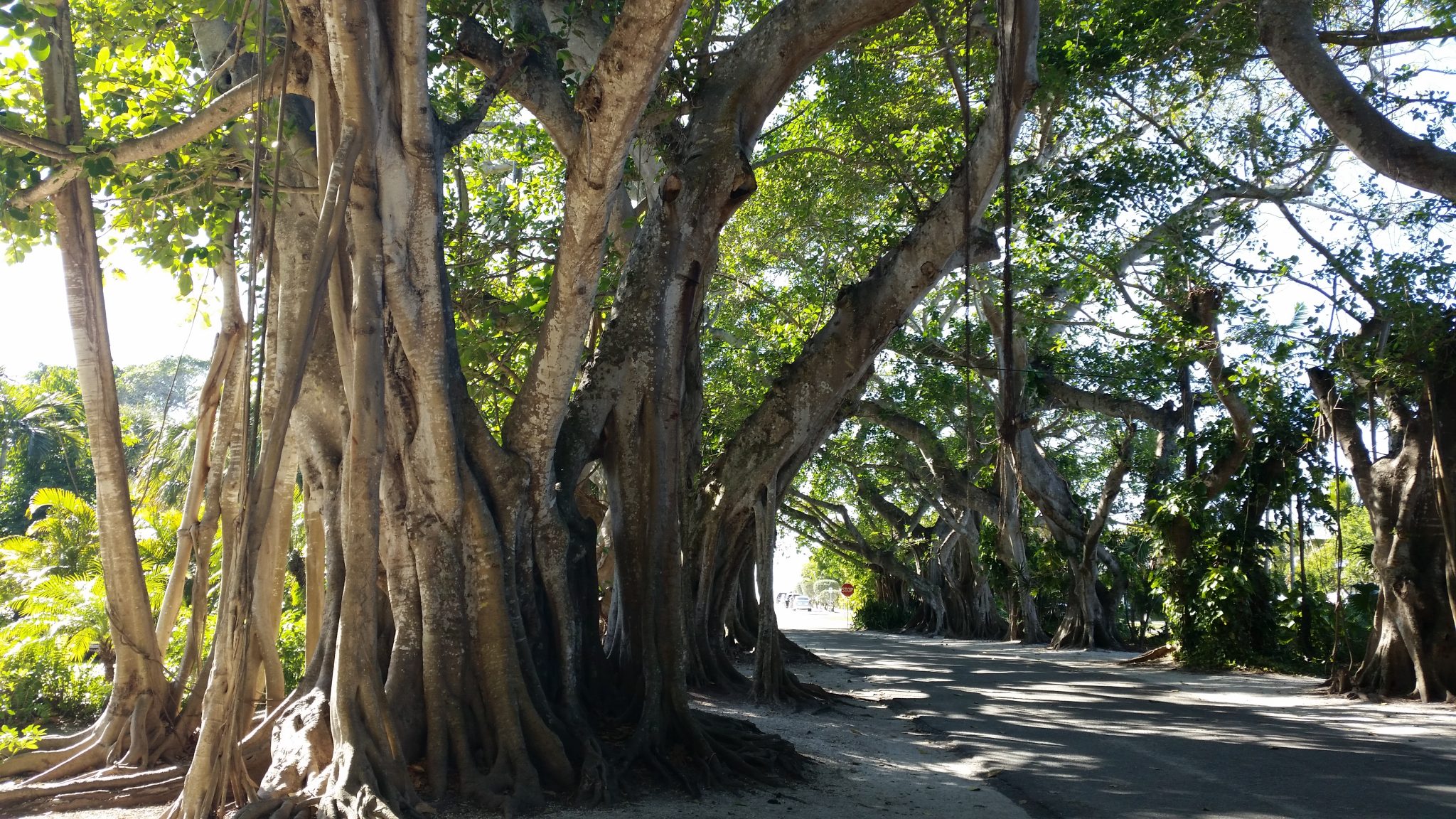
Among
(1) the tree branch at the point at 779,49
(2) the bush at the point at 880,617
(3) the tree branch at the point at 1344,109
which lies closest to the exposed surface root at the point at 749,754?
(1) the tree branch at the point at 779,49

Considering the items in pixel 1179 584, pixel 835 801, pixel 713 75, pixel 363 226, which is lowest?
pixel 835 801

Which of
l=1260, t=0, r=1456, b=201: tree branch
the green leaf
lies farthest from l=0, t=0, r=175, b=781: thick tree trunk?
l=1260, t=0, r=1456, b=201: tree branch

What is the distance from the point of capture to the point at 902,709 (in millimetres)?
10125

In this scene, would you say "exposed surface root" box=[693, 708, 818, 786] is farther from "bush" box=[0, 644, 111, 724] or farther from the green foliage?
"bush" box=[0, 644, 111, 724]

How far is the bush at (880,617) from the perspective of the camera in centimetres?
3569

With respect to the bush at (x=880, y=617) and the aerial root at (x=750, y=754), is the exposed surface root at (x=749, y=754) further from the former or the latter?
the bush at (x=880, y=617)

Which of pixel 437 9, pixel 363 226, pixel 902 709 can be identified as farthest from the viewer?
pixel 902 709

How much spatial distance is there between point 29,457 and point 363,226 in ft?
77.2

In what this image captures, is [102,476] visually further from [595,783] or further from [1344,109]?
[1344,109]

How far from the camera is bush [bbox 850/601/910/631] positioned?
35.7 metres

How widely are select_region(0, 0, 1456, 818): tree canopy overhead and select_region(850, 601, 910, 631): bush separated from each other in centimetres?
2125

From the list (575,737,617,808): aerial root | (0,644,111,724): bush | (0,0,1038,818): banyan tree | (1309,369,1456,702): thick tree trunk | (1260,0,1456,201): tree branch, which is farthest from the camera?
(1309,369,1456,702): thick tree trunk

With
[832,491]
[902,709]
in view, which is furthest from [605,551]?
[832,491]

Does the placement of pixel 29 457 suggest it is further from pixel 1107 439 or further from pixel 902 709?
pixel 1107 439
